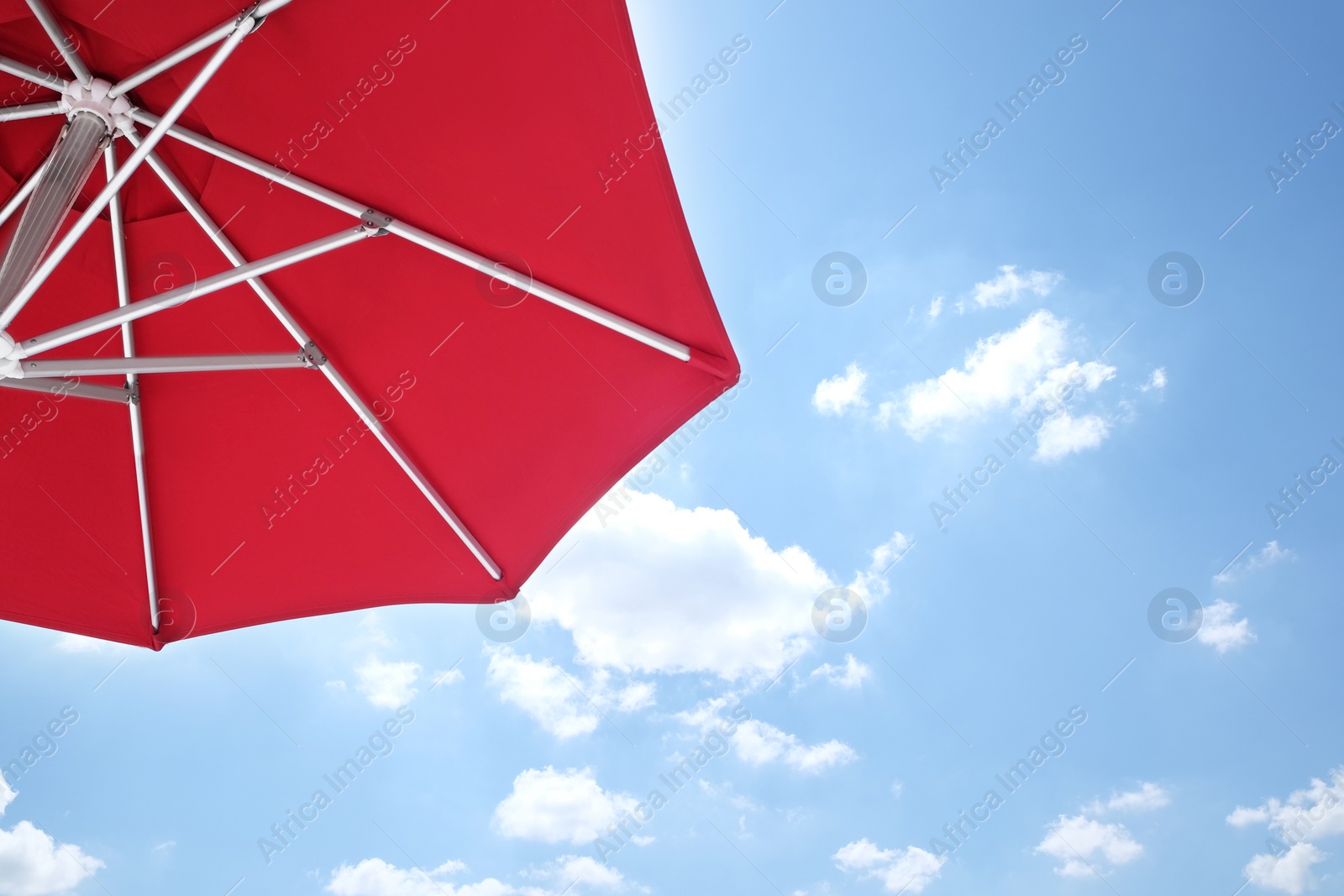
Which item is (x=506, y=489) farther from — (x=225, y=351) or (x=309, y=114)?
(x=309, y=114)

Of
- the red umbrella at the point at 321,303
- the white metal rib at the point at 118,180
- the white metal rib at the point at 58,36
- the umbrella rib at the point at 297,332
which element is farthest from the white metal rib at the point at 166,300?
the white metal rib at the point at 58,36

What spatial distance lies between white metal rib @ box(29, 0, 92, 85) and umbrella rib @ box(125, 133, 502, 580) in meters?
0.30

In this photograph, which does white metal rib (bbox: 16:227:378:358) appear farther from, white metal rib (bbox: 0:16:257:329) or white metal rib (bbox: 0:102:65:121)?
white metal rib (bbox: 0:102:65:121)

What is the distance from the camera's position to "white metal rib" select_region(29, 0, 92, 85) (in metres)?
3.44

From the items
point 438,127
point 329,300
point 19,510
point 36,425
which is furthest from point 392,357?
point 19,510

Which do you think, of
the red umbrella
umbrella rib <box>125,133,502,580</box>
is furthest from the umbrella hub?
umbrella rib <box>125,133,502,580</box>

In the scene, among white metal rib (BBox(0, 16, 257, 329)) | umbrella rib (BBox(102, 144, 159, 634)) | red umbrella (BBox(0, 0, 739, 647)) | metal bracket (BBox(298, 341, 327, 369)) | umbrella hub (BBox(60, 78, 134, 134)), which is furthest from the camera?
metal bracket (BBox(298, 341, 327, 369))

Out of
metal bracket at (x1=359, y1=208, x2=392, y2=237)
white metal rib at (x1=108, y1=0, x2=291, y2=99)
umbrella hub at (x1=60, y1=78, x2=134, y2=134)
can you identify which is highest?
umbrella hub at (x1=60, y1=78, x2=134, y2=134)

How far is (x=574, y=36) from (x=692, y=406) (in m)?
1.74

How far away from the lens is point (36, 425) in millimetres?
4492

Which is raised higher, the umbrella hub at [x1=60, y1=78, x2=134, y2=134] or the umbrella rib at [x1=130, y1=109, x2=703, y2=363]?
the umbrella hub at [x1=60, y1=78, x2=134, y2=134]

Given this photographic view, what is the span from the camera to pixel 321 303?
4363mm

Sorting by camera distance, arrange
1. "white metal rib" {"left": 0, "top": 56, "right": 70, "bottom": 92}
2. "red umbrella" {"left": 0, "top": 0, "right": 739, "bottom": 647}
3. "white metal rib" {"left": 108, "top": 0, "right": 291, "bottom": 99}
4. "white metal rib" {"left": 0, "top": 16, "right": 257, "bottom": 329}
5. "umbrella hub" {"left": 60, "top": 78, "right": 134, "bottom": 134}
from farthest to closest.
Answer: "umbrella hub" {"left": 60, "top": 78, "right": 134, "bottom": 134}
"white metal rib" {"left": 0, "top": 56, "right": 70, "bottom": 92}
"red umbrella" {"left": 0, "top": 0, "right": 739, "bottom": 647}
"white metal rib" {"left": 108, "top": 0, "right": 291, "bottom": 99}
"white metal rib" {"left": 0, "top": 16, "right": 257, "bottom": 329}

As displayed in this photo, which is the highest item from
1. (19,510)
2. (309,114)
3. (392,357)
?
(309,114)
